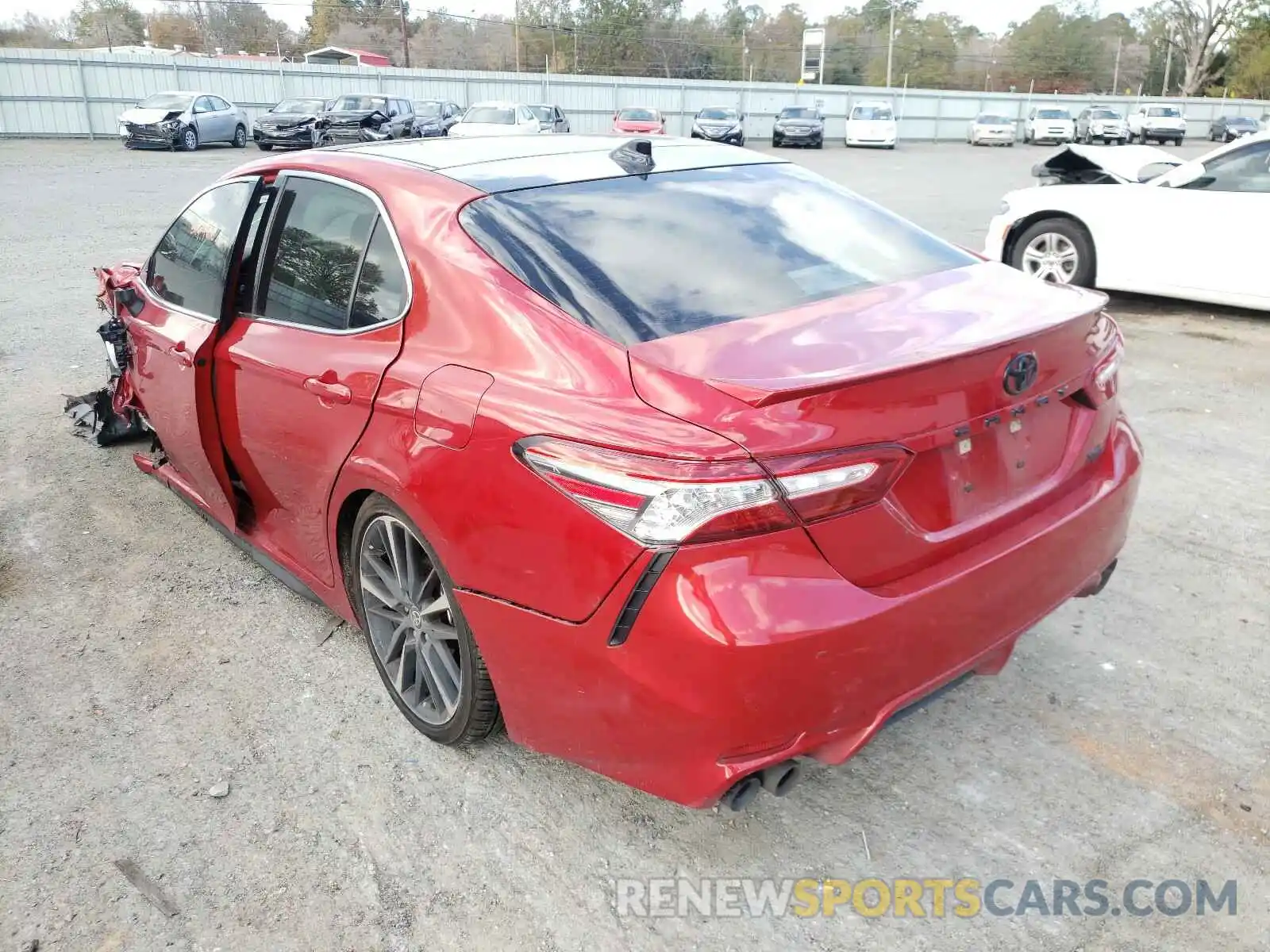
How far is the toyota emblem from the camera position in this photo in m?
2.34

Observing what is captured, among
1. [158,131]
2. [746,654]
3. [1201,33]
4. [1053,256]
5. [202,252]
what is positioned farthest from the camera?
[1201,33]

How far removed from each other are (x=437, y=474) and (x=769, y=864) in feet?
4.21

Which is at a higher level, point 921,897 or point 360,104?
point 360,104

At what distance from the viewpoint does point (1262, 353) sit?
7.18m

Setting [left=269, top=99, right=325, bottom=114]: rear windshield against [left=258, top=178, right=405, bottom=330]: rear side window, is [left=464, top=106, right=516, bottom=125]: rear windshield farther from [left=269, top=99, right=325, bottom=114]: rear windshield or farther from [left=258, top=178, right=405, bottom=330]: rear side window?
[left=258, top=178, right=405, bottom=330]: rear side window

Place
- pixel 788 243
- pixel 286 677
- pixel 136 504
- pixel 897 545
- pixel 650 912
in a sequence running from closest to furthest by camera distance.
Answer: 1. pixel 897 545
2. pixel 650 912
3. pixel 788 243
4. pixel 286 677
5. pixel 136 504

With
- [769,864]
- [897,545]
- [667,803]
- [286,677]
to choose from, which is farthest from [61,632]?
[897,545]

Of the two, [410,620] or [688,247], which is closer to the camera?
[688,247]

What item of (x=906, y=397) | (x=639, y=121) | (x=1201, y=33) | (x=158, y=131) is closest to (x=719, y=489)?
(x=906, y=397)

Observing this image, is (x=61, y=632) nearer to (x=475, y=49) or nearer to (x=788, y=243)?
(x=788, y=243)

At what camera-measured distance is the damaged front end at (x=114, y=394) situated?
4.65 meters

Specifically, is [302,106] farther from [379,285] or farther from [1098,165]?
[379,285]

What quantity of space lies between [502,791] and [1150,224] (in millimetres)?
7512

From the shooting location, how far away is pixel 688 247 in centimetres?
276
